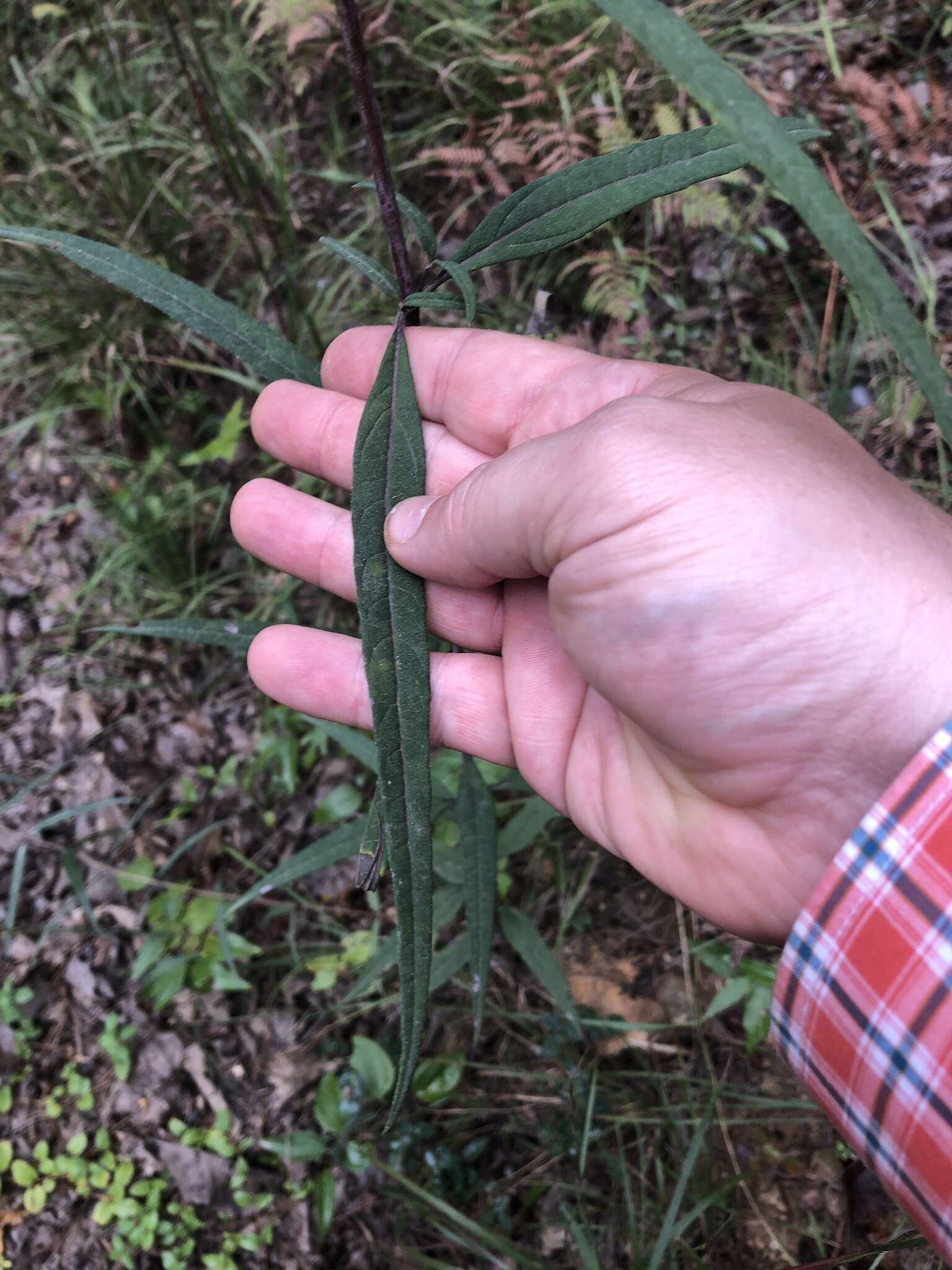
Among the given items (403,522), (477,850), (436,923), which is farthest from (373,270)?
(436,923)

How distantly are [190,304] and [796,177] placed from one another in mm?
1046

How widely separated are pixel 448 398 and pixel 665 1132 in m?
1.69

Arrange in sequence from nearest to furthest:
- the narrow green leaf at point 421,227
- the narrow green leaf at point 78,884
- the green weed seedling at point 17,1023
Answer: the narrow green leaf at point 421,227
the narrow green leaf at point 78,884
the green weed seedling at point 17,1023

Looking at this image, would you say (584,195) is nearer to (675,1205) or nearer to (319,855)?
(319,855)

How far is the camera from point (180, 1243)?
80.3 inches

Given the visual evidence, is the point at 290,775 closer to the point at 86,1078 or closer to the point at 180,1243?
the point at 86,1078

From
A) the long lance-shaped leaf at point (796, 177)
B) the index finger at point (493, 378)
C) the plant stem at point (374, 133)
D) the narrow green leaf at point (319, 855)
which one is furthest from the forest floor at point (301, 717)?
the long lance-shaped leaf at point (796, 177)

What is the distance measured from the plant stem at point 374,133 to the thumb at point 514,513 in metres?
0.31

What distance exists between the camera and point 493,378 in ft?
5.60

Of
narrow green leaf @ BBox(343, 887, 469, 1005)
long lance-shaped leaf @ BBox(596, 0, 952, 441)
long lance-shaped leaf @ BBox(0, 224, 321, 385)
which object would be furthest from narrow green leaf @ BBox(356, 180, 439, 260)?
narrow green leaf @ BBox(343, 887, 469, 1005)

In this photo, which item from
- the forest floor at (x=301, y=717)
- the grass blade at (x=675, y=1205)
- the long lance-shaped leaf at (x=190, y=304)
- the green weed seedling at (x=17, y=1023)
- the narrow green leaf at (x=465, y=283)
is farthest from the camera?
the green weed seedling at (x=17, y=1023)

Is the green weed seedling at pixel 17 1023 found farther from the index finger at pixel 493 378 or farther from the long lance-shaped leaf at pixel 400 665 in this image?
the index finger at pixel 493 378

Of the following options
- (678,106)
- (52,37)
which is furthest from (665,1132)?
(52,37)

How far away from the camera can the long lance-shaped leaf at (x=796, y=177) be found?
0.52 metres
